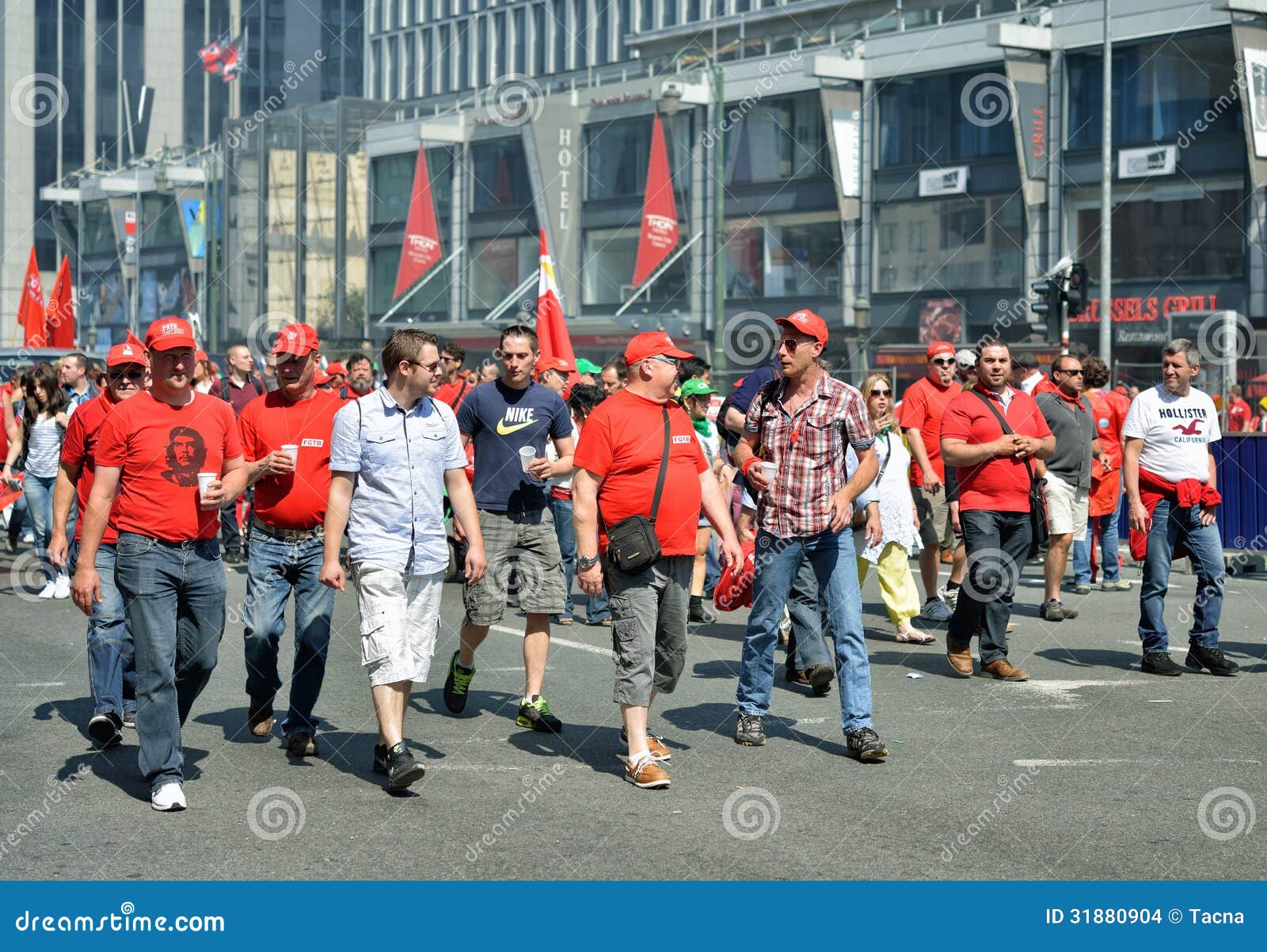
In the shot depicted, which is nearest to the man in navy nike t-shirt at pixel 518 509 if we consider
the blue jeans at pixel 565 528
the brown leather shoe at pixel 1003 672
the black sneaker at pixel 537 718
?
the black sneaker at pixel 537 718

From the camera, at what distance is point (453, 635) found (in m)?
11.2

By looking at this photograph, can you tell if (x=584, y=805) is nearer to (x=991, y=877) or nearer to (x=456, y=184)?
(x=991, y=877)

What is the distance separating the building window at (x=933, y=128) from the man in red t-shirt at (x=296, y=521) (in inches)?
1441

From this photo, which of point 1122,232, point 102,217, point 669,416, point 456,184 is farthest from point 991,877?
point 102,217

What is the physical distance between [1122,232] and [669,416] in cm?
3424

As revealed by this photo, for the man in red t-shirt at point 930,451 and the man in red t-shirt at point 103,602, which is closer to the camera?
the man in red t-shirt at point 103,602

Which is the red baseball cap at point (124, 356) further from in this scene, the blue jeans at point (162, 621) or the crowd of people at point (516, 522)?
the blue jeans at point (162, 621)

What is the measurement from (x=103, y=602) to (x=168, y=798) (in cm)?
165

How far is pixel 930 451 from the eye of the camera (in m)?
11.6

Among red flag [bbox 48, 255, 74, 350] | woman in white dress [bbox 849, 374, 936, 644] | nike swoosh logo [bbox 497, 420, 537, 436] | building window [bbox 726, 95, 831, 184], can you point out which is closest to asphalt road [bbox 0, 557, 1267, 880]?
woman in white dress [bbox 849, 374, 936, 644]

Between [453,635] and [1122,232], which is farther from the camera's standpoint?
[1122,232]

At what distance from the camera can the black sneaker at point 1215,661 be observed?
30.9 ft

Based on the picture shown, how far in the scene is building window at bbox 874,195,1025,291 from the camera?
4169 cm

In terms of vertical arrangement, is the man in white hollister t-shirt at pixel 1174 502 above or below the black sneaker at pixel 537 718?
above
